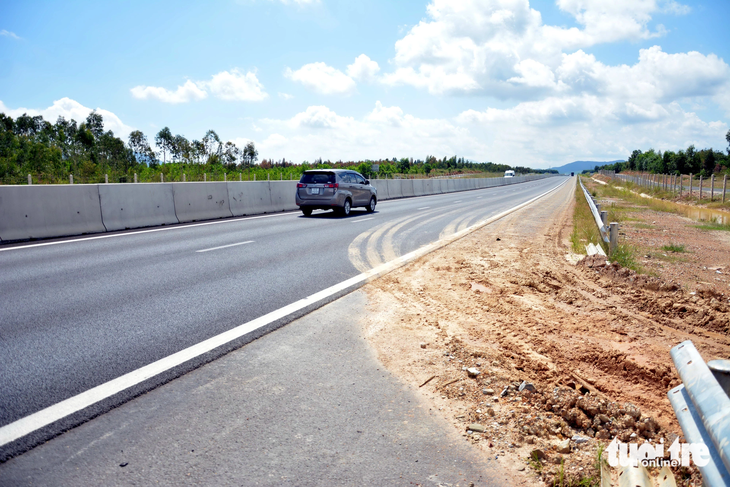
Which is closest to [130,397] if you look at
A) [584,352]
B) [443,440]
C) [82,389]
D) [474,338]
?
[82,389]

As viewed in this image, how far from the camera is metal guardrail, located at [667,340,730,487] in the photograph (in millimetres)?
1702

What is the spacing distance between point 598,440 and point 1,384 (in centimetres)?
444

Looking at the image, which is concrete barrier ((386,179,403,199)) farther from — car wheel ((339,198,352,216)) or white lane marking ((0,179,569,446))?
white lane marking ((0,179,569,446))

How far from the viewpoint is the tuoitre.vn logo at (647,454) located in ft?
9.22

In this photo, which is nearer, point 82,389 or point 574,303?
point 82,389

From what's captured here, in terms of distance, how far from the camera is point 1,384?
3736 millimetres

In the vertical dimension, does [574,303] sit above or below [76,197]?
below

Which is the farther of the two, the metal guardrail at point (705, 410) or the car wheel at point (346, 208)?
the car wheel at point (346, 208)

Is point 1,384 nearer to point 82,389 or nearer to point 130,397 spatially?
point 82,389

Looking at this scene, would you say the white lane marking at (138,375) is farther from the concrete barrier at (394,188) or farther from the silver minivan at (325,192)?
the concrete barrier at (394,188)

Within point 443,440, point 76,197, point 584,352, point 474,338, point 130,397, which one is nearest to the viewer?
point 443,440

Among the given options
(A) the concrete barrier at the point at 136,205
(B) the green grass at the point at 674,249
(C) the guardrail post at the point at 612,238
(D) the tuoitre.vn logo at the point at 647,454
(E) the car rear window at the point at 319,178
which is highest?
(E) the car rear window at the point at 319,178

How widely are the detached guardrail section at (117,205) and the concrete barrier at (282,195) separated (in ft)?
0.16

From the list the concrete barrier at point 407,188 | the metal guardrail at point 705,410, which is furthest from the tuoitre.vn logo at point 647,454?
the concrete barrier at point 407,188
